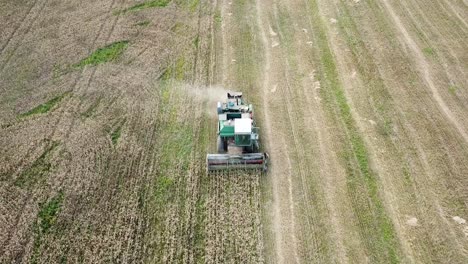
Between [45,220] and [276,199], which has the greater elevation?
[45,220]

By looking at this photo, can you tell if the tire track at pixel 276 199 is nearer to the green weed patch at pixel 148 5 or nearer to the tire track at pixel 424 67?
the tire track at pixel 424 67

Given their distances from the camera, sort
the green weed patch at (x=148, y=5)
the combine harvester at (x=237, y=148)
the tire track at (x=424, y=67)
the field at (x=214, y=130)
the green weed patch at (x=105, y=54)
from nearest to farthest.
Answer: the field at (x=214, y=130)
the combine harvester at (x=237, y=148)
the tire track at (x=424, y=67)
the green weed patch at (x=105, y=54)
the green weed patch at (x=148, y=5)

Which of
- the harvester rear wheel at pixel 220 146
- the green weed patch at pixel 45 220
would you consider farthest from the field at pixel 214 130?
the harvester rear wheel at pixel 220 146

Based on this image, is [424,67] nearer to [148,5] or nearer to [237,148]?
[237,148]

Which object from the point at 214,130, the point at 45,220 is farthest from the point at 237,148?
the point at 45,220

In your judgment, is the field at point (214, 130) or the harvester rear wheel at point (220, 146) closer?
the field at point (214, 130)

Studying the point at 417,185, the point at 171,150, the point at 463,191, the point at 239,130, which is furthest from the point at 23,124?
the point at 463,191

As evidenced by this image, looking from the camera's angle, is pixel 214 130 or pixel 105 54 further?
pixel 105 54
